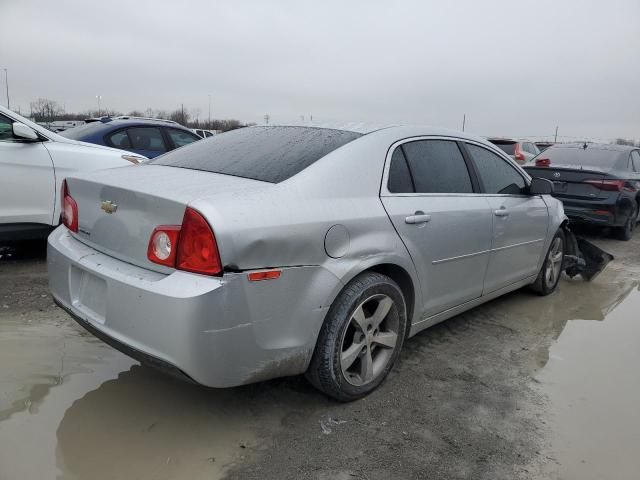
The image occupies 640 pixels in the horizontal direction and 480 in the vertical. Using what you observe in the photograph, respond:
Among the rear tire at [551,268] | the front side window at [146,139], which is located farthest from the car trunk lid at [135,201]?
the front side window at [146,139]

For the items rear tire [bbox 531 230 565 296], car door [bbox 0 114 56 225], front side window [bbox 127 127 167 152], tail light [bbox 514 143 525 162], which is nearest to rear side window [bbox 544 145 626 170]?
rear tire [bbox 531 230 565 296]

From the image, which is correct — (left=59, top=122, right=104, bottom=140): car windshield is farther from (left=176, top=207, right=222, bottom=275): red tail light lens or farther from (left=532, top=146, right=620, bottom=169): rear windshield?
(left=532, top=146, right=620, bottom=169): rear windshield

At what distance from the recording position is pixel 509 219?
3.87 m

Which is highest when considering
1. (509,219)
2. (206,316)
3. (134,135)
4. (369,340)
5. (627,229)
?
(134,135)

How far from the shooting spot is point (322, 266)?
2406mm

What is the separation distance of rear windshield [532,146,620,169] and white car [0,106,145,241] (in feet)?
22.1

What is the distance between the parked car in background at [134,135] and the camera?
7.36 meters

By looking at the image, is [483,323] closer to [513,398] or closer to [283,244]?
[513,398]

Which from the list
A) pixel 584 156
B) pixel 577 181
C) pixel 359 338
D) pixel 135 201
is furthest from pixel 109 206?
pixel 584 156

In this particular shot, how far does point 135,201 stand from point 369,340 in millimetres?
1386

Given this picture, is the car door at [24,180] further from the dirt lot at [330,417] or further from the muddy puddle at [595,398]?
the muddy puddle at [595,398]

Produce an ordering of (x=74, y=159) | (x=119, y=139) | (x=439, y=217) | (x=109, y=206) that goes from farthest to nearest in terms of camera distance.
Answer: (x=119, y=139), (x=74, y=159), (x=439, y=217), (x=109, y=206)

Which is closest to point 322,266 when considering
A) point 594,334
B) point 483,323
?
point 483,323

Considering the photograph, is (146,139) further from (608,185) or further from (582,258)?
(608,185)
